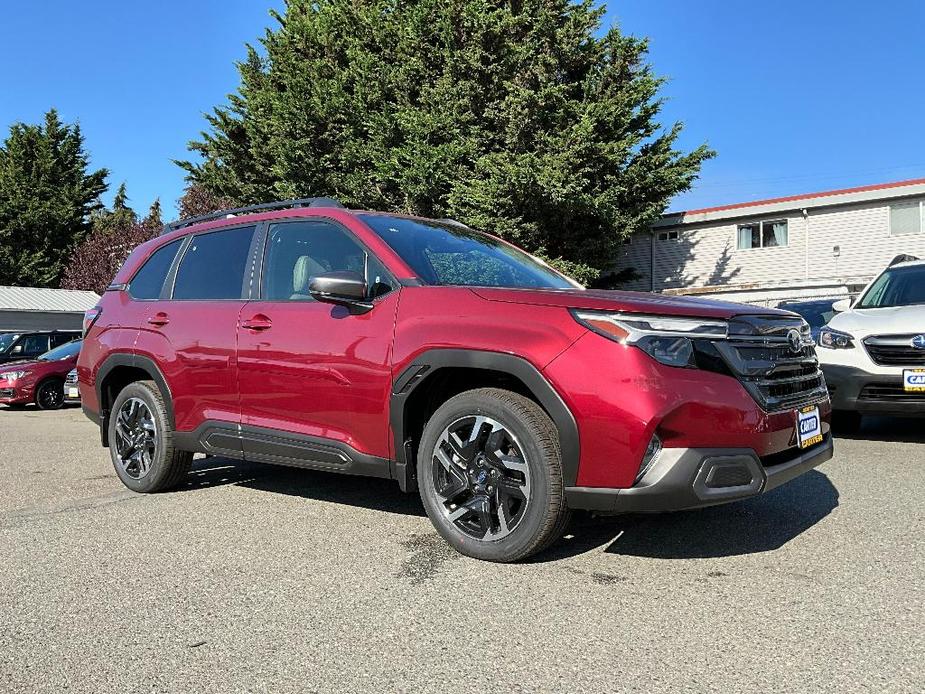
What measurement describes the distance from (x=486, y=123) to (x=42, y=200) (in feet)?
124

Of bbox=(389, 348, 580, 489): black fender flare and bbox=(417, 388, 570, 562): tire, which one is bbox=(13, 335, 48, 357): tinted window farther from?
bbox=(417, 388, 570, 562): tire

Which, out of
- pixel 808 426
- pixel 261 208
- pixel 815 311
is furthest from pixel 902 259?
pixel 261 208

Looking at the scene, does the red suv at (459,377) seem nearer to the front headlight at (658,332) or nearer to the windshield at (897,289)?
the front headlight at (658,332)

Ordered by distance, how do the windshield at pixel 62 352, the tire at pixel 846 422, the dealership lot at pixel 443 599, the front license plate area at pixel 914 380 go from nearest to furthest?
1. the dealership lot at pixel 443 599
2. the front license plate area at pixel 914 380
3. the tire at pixel 846 422
4. the windshield at pixel 62 352

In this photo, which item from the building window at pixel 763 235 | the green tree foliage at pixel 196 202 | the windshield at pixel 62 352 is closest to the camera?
the windshield at pixel 62 352

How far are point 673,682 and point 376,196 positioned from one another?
21.9 metres

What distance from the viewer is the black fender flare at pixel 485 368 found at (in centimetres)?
318

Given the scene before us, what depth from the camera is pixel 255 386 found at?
170 inches

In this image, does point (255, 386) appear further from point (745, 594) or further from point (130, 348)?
point (745, 594)

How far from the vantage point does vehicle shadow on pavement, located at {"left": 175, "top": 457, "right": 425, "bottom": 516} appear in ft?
15.6

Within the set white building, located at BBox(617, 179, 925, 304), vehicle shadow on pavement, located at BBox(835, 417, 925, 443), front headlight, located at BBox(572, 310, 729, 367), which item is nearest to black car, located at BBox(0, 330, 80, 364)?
vehicle shadow on pavement, located at BBox(835, 417, 925, 443)

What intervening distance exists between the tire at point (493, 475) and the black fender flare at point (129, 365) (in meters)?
2.15

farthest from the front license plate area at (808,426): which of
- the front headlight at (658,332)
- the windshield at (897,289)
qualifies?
the windshield at (897,289)

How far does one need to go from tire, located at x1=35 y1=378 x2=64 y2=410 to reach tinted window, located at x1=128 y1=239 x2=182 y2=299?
11.0 meters
